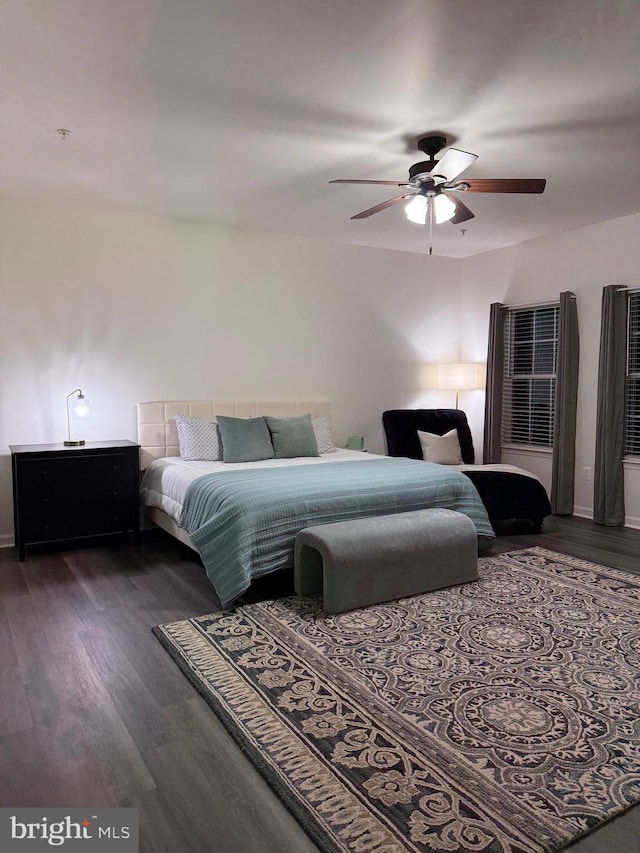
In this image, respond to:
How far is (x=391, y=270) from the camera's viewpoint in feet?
21.0

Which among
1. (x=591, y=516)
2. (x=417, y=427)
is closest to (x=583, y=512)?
(x=591, y=516)

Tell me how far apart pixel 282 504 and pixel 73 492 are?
1.84m

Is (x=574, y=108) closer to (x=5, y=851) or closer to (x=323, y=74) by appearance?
(x=323, y=74)

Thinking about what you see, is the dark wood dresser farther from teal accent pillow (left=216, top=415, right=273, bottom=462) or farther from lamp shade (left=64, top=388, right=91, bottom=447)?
teal accent pillow (left=216, top=415, right=273, bottom=462)

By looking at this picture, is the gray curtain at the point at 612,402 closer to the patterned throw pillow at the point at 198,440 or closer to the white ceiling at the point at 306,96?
the white ceiling at the point at 306,96

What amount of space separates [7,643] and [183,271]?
3330 mm

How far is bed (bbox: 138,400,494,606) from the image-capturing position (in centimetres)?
333

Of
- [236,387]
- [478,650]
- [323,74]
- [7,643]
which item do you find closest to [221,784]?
[478,650]

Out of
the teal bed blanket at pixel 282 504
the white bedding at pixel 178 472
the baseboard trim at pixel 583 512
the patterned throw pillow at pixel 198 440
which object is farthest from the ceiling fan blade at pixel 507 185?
the baseboard trim at pixel 583 512

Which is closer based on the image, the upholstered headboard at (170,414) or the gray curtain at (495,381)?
the upholstered headboard at (170,414)

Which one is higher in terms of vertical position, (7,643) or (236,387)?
(236,387)

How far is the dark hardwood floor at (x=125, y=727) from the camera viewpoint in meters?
1.68

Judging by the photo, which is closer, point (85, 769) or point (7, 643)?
point (85, 769)

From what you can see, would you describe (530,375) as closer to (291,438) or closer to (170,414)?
(291,438)
